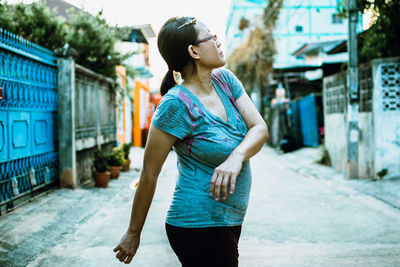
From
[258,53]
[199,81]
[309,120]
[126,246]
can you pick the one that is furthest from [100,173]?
[258,53]

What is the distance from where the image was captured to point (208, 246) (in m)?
1.72

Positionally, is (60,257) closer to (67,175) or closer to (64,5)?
(67,175)

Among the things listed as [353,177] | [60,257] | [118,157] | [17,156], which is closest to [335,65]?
[353,177]

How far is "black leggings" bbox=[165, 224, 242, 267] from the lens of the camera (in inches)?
67.4

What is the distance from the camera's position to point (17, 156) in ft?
19.5

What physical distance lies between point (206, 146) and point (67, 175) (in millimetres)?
6302

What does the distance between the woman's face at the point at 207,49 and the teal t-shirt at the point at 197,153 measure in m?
0.17

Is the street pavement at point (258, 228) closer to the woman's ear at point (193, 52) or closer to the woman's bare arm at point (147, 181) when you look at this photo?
the woman's bare arm at point (147, 181)

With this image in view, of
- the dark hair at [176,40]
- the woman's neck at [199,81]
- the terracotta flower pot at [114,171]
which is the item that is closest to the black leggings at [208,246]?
the woman's neck at [199,81]

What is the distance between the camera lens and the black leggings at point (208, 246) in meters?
1.71

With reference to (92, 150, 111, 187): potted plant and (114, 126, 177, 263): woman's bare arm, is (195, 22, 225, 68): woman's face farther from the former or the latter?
(92, 150, 111, 187): potted plant

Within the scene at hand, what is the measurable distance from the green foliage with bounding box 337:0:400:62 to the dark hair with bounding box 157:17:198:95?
7926 mm

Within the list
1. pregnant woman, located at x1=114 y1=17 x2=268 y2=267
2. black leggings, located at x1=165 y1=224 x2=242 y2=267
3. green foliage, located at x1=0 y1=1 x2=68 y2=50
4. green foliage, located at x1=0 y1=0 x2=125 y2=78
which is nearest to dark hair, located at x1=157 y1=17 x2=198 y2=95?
pregnant woman, located at x1=114 y1=17 x2=268 y2=267

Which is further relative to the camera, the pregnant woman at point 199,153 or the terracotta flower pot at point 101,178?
the terracotta flower pot at point 101,178
